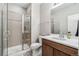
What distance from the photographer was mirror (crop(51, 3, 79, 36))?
1.42 m

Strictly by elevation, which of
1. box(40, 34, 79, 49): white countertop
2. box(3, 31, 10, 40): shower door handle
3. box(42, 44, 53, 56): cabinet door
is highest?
box(3, 31, 10, 40): shower door handle

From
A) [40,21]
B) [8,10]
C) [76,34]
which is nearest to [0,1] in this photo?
[8,10]

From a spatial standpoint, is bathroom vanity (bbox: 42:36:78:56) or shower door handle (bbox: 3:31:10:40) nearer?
bathroom vanity (bbox: 42:36:78:56)

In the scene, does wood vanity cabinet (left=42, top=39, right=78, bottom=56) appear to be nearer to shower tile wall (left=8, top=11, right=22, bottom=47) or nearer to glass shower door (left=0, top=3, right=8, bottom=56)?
shower tile wall (left=8, top=11, right=22, bottom=47)

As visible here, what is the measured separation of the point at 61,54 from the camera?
4.60 ft

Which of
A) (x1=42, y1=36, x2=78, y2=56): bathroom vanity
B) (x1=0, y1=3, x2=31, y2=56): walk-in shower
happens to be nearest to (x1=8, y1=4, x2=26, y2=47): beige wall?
(x1=0, y1=3, x2=31, y2=56): walk-in shower

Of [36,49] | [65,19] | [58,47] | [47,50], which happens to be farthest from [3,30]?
[65,19]

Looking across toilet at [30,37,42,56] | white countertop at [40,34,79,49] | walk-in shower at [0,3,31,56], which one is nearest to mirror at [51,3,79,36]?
white countertop at [40,34,79,49]

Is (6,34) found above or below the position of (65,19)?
below

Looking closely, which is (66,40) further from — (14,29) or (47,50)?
(14,29)

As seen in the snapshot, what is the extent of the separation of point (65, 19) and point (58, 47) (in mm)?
447

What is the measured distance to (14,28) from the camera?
144cm

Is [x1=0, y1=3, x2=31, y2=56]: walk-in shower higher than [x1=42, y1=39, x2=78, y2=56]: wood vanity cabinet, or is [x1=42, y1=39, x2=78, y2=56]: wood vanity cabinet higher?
[x1=0, y1=3, x2=31, y2=56]: walk-in shower

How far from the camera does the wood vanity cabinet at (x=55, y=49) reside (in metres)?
1.27
